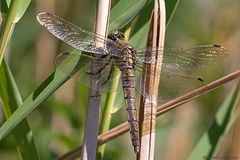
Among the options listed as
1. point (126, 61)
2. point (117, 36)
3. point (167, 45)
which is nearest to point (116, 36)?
point (117, 36)

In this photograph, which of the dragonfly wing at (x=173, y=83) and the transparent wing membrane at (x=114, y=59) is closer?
the transparent wing membrane at (x=114, y=59)

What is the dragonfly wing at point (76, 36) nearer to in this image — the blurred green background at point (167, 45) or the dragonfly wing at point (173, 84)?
the dragonfly wing at point (173, 84)

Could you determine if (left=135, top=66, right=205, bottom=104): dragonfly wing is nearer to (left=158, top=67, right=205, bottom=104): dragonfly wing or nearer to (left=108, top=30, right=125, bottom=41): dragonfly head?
(left=158, top=67, right=205, bottom=104): dragonfly wing

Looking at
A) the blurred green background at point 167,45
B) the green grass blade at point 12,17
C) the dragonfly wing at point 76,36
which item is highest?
the green grass blade at point 12,17

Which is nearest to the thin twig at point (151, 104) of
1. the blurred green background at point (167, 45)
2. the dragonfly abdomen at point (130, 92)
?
the dragonfly abdomen at point (130, 92)

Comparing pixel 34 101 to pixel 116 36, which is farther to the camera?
pixel 116 36

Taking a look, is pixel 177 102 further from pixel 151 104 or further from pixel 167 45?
pixel 167 45

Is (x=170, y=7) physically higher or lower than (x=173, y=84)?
higher

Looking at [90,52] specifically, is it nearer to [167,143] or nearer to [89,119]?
→ [89,119]
